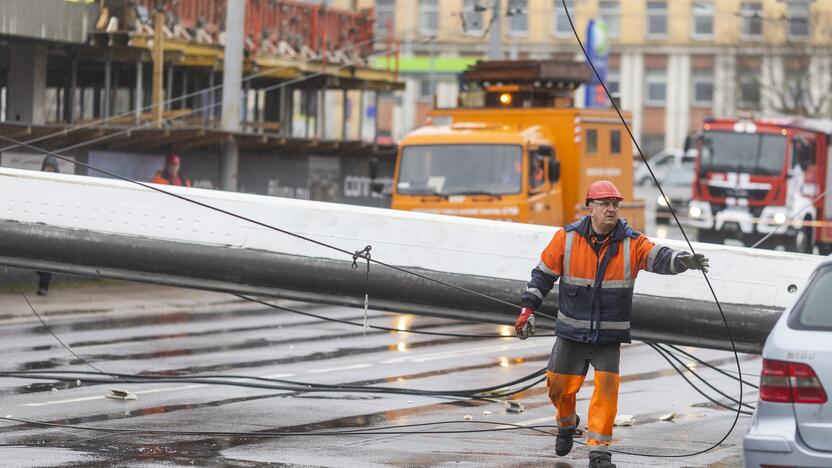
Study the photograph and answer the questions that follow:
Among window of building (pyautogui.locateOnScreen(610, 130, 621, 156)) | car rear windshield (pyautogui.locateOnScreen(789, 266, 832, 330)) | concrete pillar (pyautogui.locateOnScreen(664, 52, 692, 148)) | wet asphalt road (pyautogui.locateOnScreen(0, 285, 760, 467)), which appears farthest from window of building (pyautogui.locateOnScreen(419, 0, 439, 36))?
car rear windshield (pyautogui.locateOnScreen(789, 266, 832, 330))

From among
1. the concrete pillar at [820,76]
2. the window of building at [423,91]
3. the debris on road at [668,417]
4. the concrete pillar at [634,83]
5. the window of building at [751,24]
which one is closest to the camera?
the debris on road at [668,417]

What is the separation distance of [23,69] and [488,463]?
1877 cm

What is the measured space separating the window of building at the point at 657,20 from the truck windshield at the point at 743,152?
46.0 meters

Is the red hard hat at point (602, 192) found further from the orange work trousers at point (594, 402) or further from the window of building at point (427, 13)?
the window of building at point (427, 13)

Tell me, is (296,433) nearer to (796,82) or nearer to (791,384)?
(791,384)

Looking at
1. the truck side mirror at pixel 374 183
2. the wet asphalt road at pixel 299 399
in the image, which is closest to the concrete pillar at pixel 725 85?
the truck side mirror at pixel 374 183

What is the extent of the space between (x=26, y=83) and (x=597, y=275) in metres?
18.9

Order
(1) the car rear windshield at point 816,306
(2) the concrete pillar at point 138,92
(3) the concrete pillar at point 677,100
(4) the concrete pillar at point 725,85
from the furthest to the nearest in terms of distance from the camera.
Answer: (3) the concrete pillar at point 677,100, (4) the concrete pillar at point 725,85, (2) the concrete pillar at point 138,92, (1) the car rear windshield at point 816,306

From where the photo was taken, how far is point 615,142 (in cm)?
2438

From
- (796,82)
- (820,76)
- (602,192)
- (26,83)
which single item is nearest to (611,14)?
(820,76)

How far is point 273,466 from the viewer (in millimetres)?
9367

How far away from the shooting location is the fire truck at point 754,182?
119 ft

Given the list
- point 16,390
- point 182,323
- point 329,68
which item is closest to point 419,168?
point 182,323

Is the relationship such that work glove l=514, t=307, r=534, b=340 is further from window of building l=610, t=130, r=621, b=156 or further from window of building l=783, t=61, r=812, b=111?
window of building l=783, t=61, r=812, b=111
